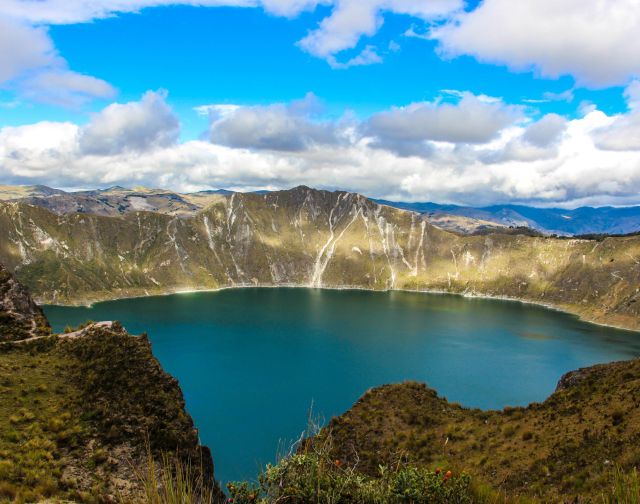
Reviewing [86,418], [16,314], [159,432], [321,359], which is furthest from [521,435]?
[321,359]

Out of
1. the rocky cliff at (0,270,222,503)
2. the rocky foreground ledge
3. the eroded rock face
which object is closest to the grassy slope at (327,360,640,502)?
the rocky foreground ledge

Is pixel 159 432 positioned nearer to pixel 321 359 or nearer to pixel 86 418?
pixel 86 418

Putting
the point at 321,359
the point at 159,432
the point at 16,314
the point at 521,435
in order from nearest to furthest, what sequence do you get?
the point at 159,432, the point at 521,435, the point at 16,314, the point at 321,359

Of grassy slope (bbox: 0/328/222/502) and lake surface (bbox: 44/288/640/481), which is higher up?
grassy slope (bbox: 0/328/222/502)

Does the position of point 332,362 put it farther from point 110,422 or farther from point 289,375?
point 110,422

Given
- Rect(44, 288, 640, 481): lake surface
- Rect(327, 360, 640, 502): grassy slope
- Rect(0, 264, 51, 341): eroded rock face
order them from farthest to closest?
Rect(44, 288, 640, 481): lake surface → Rect(0, 264, 51, 341): eroded rock face → Rect(327, 360, 640, 502): grassy slope

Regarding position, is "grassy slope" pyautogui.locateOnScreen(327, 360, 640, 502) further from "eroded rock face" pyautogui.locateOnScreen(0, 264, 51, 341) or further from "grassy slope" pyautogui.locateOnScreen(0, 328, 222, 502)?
"eroded rock face" pyautogui.locateOnScreen(0, 264, 51, 341)

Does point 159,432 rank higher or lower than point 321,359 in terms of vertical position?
higher
